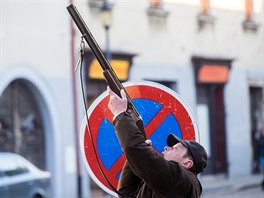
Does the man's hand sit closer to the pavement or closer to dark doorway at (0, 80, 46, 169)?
dark doorway at (0, 80, 46, 169)

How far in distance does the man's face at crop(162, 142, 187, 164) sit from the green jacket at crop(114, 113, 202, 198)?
11 cm

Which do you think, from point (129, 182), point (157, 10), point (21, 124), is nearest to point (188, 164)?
point (129, 182)

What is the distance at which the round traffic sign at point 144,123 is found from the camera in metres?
3.63

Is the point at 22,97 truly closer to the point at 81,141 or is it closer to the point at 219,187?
the point at 219,187

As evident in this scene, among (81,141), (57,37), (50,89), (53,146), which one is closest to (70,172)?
(53,146)

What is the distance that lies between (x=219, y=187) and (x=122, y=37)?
5026mm

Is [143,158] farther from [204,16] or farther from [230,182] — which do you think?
[204,16]

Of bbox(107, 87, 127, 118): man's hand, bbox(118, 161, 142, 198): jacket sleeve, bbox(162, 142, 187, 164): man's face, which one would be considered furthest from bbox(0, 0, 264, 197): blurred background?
bbox(107, 87, 127, 118): man's hand

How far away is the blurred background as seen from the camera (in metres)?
15.5

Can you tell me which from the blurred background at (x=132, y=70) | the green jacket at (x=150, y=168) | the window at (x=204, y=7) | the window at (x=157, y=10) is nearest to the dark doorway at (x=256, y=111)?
the blurred background at (x=132, y=70)

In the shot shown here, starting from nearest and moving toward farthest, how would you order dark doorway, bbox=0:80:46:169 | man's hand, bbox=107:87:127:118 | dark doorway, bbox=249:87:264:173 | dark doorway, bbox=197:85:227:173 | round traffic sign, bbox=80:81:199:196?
man's hand, bbox=107:87:127:118 < round traffic sign, bbox=80:81:199:196 < dark doorway, bbox=0:80:46:169 < dark doorway, bbox=197:85:227:173 < dark doorway, bbox=249:87:264:173

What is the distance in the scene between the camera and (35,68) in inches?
619

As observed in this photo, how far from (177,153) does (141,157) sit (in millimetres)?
386

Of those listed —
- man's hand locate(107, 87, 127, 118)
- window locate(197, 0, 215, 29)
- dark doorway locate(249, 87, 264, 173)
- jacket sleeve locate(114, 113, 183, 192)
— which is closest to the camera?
jacket sleeve locate(114, 113, 183, 192)
